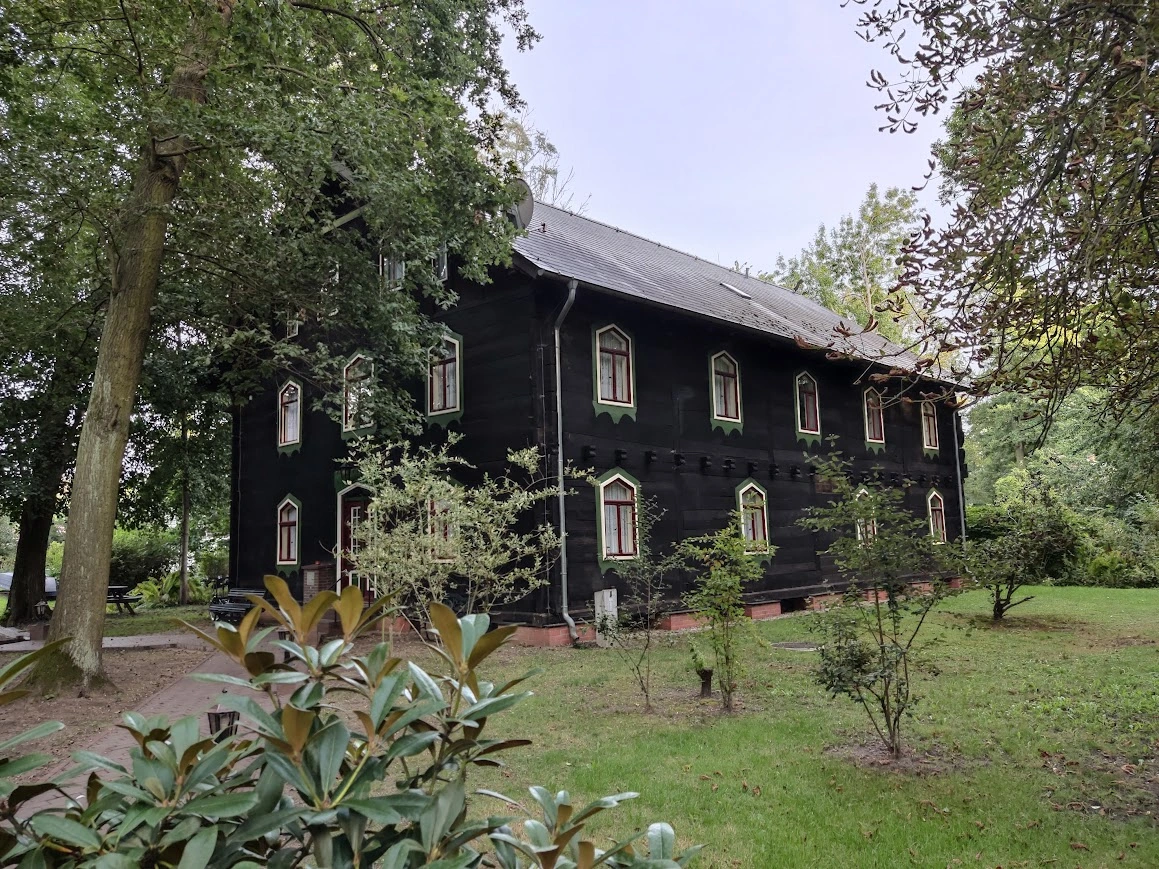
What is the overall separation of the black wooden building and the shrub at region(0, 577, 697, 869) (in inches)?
401

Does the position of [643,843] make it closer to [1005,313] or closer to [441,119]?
[1005,313]

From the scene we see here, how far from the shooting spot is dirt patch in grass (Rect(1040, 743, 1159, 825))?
17.3ft

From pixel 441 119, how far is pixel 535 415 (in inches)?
192

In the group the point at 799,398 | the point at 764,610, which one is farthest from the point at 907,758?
the point at 799,398

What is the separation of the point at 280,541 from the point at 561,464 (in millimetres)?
8197

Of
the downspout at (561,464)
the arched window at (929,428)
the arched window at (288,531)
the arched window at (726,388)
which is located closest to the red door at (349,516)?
the arched window at (288,531)

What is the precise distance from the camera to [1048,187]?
16.9ft

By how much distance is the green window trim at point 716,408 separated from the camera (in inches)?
649

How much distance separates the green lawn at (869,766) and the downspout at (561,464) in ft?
6.91

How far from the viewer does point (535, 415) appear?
43.7 ft

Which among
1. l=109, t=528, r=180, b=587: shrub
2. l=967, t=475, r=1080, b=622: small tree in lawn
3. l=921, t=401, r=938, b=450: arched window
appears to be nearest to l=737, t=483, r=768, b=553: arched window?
l=967, t=475, r=1080, b=622: small tree in lawn

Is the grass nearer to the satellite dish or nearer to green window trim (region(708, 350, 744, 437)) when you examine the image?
the satellite dish


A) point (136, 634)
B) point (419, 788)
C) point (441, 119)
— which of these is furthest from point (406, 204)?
point (136, 634)

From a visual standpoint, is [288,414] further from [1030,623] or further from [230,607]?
[1030,623]
